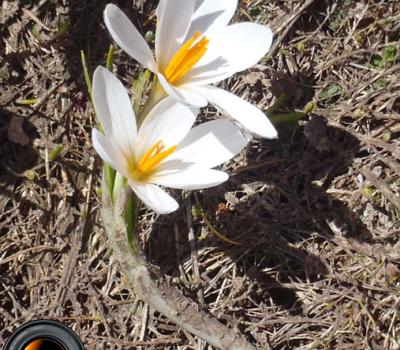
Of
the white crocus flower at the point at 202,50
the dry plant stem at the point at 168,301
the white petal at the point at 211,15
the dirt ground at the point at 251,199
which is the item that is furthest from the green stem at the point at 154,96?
the dirt ground at the point at 251,199

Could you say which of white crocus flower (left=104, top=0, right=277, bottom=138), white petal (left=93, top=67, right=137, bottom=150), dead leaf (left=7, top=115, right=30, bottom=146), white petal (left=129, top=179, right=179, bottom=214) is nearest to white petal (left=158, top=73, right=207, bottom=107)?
white crocus flower (left=104, top=0, right=277, bottom=138)

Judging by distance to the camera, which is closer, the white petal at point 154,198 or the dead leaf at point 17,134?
the white petal at point 154,198

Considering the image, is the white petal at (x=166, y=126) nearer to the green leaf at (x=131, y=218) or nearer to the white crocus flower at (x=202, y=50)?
the white crocus flower at (x=202, y=50)

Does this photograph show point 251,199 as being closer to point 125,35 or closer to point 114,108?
point 114,108

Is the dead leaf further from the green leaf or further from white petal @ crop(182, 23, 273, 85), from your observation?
white petal @ crop(182, 23, 273, 85)

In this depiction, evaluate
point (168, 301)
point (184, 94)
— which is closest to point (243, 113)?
point (184, 94)

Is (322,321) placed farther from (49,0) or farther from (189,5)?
(49,0)
